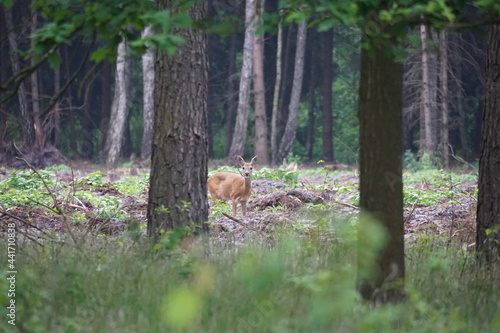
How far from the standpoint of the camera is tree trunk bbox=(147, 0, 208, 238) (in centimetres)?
816

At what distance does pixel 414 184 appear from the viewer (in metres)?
18.9

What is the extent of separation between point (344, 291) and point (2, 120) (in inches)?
1218

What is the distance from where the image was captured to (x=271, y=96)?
45938 mm

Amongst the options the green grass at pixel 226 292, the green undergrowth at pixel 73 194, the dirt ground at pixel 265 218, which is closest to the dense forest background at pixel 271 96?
the green undergrowth at pixel 73 194

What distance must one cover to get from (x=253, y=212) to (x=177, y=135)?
6230mm

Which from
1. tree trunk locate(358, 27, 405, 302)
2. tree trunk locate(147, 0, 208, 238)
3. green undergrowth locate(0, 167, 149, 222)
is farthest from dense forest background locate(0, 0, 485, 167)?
tree trunk locate(358, 27, 405, 302)

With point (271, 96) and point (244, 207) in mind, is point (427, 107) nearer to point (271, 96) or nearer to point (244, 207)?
point (244, 207)

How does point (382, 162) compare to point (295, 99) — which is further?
point (295, 99)

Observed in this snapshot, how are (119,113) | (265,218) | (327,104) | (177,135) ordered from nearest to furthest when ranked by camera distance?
1. (177,135)
2. (265,218)
3. (119,113)
4. (327,104)

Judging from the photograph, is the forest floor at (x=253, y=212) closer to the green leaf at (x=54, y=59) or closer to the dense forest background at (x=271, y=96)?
the green leaf at (x=54, y=59)

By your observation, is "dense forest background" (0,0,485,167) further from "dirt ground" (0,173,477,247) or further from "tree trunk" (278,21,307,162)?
"dirt ground" (0,173,477,247)

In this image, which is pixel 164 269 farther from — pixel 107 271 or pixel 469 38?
pixel 469 38

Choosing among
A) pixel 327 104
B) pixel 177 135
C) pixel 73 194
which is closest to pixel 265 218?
pixel 73 194

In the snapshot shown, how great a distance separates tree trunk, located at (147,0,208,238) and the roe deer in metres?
6.00
